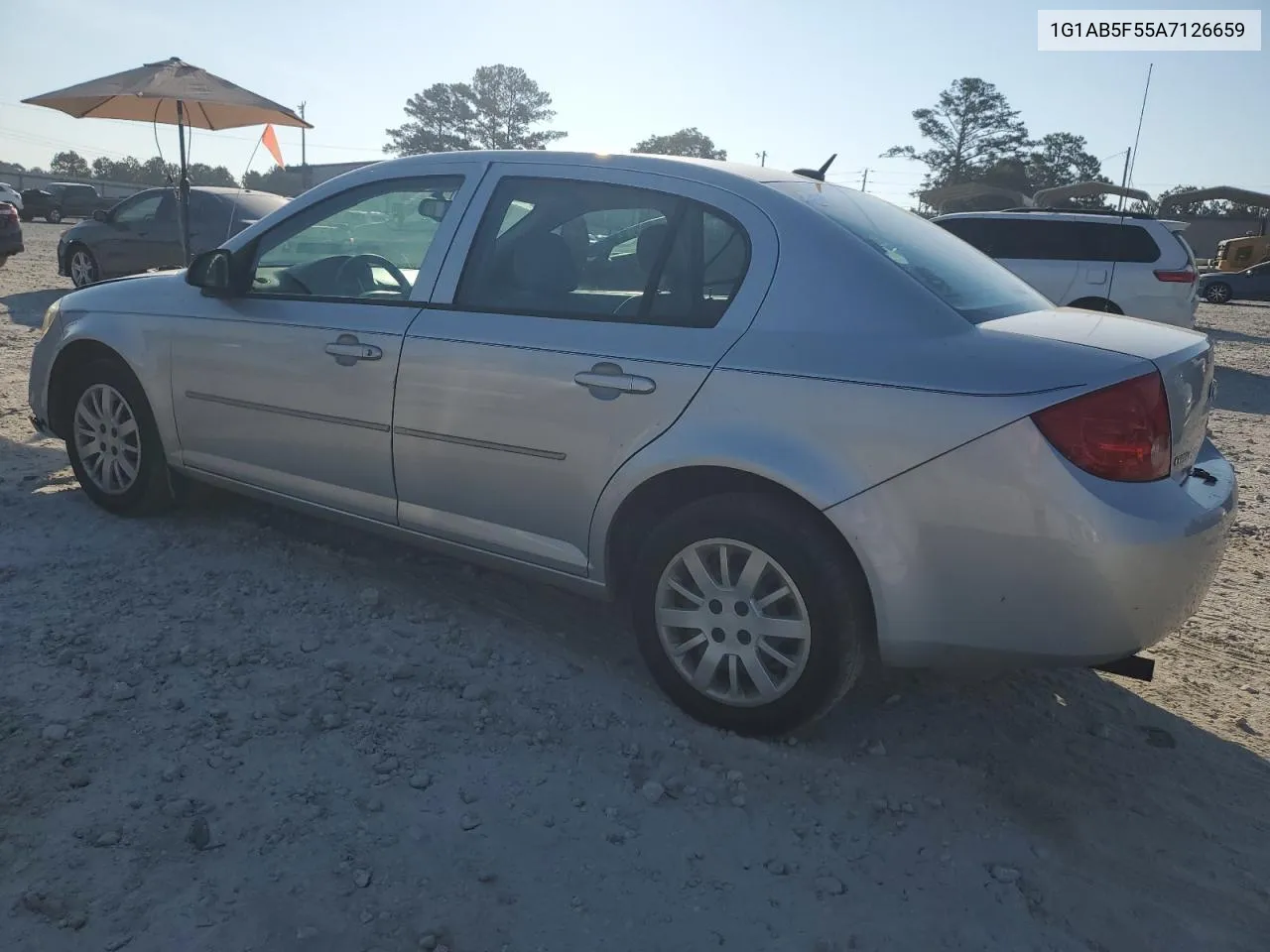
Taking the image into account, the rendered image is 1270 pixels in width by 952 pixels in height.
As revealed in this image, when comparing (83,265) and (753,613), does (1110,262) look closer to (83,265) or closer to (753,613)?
(753,613)

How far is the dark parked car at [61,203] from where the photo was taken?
3675 cm

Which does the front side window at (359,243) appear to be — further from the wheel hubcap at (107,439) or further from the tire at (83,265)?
the tire at (83,265)

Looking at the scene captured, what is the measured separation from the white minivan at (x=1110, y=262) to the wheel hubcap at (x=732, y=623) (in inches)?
352

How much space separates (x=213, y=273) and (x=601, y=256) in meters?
1.74

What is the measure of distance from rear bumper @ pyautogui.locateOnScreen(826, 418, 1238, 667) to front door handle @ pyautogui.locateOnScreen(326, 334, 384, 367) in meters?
1.81

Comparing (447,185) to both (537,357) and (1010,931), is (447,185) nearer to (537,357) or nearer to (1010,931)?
(537,357)

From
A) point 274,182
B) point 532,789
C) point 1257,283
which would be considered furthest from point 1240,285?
point 274,182

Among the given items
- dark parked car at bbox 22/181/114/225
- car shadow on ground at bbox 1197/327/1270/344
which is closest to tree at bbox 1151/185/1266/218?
car shadow on ground at bbox 1197/327/1270/344

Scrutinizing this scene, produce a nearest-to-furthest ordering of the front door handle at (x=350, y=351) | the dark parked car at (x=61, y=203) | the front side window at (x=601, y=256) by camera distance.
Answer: the front side window at (x=601, y=256) → the front door handle at (x=350, y=351) → the dark parked car at (x=61, y=203)

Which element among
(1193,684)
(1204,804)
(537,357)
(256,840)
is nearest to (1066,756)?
(1204,804)

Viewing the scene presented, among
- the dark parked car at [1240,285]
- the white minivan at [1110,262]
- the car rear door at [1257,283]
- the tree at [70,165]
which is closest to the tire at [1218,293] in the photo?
the dark parked car at [1240,285]

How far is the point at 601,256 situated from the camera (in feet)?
10.9

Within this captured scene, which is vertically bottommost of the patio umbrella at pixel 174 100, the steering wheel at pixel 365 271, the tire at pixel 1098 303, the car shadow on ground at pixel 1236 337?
the car shadow on ground at pixel 1236 337

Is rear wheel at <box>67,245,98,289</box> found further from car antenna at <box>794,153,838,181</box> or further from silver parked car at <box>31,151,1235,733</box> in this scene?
car antenna at <box>794,153,838,181</box>
